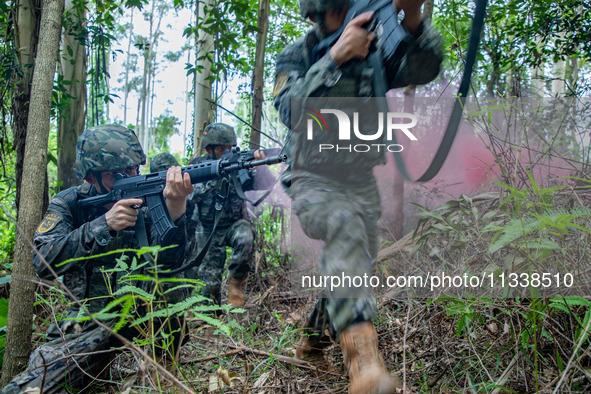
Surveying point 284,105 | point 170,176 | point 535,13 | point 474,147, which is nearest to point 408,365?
point 284,105

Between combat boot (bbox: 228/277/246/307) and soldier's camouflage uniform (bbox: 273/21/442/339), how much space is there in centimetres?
220

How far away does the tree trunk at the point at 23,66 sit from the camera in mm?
3230

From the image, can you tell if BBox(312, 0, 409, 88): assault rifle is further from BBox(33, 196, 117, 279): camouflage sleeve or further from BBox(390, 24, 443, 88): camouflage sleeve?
BBox(33, 196, 117, 279): camouflage sleeve

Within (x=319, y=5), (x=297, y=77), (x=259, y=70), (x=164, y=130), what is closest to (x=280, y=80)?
(x=297, y=77)

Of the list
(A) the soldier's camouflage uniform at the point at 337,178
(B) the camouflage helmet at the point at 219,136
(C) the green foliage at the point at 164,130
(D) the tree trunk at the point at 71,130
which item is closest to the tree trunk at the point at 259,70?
(B) the camouflage helmet at the point at 219,136

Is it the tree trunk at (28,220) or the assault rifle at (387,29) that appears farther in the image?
the tree trunk at (28,220)

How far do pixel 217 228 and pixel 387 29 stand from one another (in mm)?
3405

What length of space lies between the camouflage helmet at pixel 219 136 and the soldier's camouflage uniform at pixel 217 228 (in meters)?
0.26

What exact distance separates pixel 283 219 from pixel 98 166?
10.5 feet

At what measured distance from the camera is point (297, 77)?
2.21 meters

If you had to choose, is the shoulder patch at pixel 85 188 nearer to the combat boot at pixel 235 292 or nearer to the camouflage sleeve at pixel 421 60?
the combat boot at pixel 235 292

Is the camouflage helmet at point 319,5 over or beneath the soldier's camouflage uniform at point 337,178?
over

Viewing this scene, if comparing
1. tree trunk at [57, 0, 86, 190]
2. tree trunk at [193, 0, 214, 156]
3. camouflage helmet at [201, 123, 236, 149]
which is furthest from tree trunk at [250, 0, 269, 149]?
tree trunk at [57, 0, 86, 190]


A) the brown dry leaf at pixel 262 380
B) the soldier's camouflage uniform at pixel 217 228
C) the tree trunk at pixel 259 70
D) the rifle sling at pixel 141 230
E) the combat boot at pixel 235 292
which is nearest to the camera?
the brown dry leaf at pixel 262 380
